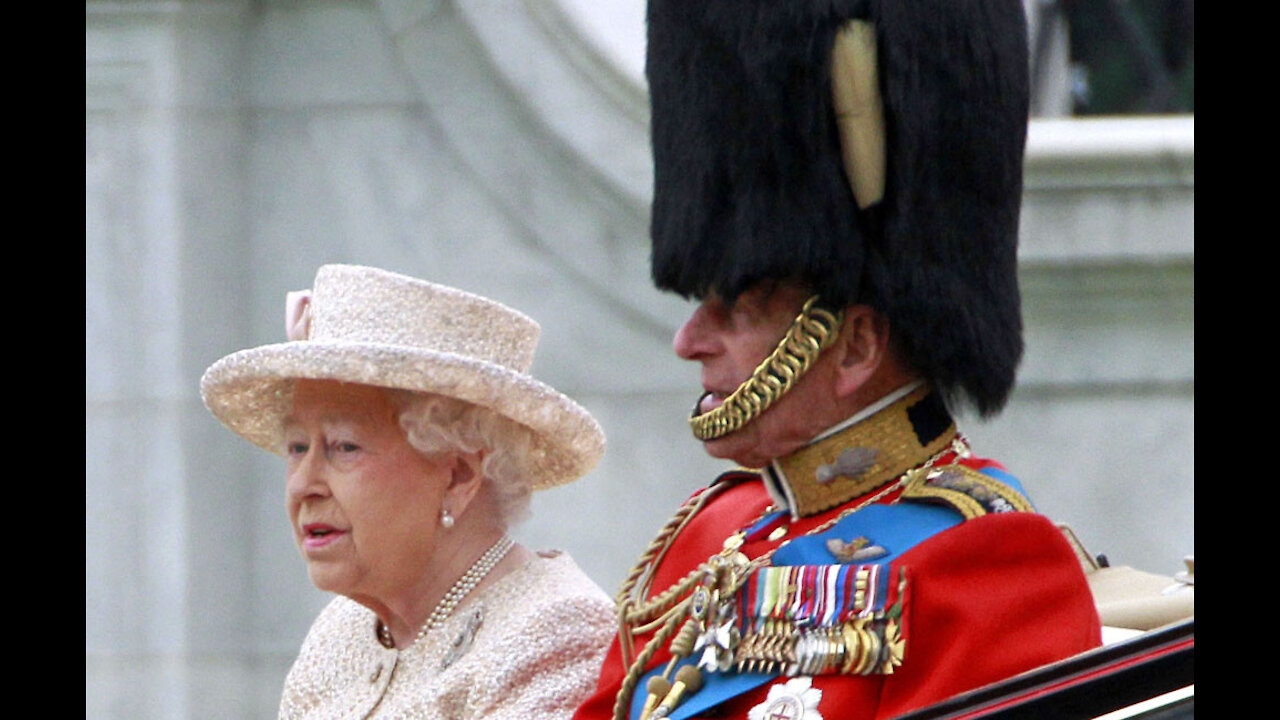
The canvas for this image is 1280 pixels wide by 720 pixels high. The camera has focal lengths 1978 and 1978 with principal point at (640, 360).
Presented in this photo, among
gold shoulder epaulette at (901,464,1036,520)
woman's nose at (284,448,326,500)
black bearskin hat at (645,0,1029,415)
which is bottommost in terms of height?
woman's nose at (284,448,326,500)

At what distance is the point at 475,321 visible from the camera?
3.24m

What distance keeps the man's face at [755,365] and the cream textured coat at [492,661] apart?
0.54 m

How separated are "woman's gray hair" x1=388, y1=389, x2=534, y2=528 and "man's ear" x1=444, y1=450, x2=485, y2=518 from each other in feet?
0.05

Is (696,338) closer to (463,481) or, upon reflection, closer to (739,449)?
(739,449)

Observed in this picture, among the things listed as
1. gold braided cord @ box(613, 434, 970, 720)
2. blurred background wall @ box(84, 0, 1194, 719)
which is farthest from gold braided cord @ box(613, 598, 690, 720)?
blurred background wall @ box(84, 0, 1194, 719)

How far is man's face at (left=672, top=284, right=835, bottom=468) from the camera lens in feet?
8.75

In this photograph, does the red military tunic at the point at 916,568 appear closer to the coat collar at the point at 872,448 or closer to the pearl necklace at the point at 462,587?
the coat collar at the point at 872,448

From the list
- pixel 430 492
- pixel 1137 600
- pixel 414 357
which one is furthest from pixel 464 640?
pixel 1137 600

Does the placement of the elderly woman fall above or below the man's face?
below

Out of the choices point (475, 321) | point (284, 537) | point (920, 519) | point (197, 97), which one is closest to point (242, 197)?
point (197, 97)

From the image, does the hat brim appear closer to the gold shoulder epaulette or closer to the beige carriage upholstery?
the gold shoulder epaulette

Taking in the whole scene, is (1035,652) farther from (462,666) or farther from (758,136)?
(462,666)

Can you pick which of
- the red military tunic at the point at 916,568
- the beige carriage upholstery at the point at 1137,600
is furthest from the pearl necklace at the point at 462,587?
the beige carriage upholstery at the point at 1137,600

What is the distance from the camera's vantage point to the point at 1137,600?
108 inches
